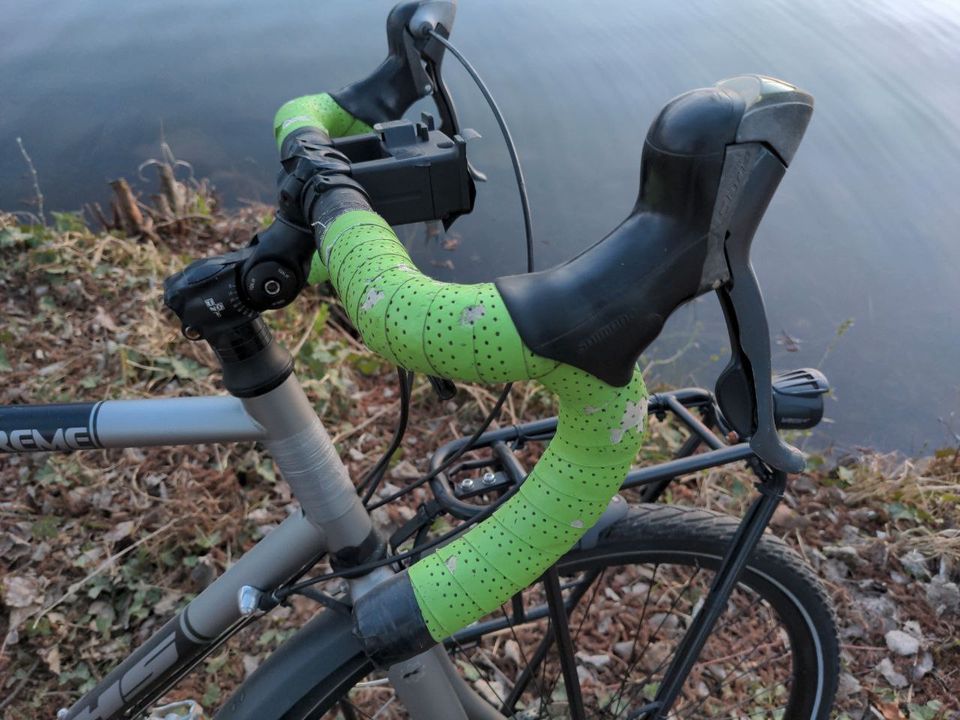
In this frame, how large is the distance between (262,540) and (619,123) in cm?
320

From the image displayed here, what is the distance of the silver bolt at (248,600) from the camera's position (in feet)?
3.74

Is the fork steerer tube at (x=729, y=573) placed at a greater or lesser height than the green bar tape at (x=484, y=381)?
lesser

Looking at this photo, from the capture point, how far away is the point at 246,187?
13.9ft

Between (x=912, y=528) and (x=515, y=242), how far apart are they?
214 centimetres

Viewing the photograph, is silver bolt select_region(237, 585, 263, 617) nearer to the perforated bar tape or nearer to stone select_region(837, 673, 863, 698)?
the perforated bar tape

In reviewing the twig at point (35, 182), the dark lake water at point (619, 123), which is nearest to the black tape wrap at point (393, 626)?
the dark lake water at point (619, 123)

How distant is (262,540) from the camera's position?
1191mm

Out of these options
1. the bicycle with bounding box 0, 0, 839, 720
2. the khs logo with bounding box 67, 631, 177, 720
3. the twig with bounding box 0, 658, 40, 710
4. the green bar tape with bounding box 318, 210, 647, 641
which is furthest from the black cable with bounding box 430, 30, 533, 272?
the twig with bounding box 0, 658, 40, 710

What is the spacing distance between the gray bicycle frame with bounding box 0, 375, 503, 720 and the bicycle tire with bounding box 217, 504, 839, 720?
89mm

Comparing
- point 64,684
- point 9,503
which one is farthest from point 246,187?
point 64,684

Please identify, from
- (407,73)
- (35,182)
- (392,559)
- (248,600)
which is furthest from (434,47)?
(35,182)

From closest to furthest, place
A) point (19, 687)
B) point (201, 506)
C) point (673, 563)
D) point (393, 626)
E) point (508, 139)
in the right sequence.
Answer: point (393, 626)
point (508, 139)
point (673, 563)
point (19, 687)
point (201, 506)

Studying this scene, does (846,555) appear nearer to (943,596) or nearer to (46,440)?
(943,596)

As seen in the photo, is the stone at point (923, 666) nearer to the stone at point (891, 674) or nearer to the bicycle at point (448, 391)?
the stone at point (891, 674)
